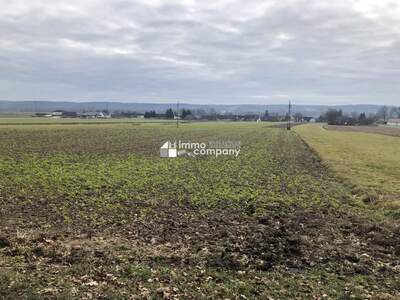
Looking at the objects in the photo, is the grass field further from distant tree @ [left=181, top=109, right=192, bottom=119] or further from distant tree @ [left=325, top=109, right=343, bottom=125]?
distant tree @ [left=181, top=109, right=192, bottom=119]

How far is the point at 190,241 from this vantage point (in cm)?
848

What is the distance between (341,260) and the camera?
761cm

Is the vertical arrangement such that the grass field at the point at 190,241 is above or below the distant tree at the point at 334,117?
below

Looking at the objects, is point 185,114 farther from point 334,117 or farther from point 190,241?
point 190,241

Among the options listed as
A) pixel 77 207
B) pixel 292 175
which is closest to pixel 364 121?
pixel 292 175

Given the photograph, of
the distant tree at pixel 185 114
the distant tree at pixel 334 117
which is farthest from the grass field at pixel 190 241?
the distant tree at pixel 185 114

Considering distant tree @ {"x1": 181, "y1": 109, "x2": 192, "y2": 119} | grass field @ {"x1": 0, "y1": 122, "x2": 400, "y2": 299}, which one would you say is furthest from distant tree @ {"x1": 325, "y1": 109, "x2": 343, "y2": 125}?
grass field @ {"x1": 0, "y1": 122, "x2": 400, "y2": 299}

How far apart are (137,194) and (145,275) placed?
7.10m

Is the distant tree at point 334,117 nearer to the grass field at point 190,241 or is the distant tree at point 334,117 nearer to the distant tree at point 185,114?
the distant tree at point 185,114

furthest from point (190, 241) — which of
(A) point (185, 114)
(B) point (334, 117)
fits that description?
(A) point (185, 114)

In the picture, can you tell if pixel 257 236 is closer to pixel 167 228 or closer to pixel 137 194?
pixel 167 228

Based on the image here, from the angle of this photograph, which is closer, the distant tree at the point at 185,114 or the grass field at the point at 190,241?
the grass field at the point at 190,241

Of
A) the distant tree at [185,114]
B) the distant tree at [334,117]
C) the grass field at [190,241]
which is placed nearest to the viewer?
the grass field at [190,241]

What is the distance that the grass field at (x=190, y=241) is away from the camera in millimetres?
6203
